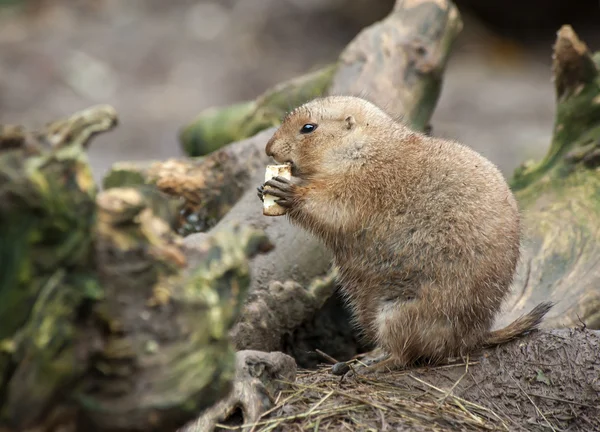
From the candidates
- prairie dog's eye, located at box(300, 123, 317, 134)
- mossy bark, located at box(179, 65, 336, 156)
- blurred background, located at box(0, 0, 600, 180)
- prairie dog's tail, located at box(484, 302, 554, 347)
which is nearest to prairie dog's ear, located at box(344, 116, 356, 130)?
prairie dog's eye, located at box(300, 123, 317, 134)

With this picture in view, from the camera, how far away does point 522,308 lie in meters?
5.50

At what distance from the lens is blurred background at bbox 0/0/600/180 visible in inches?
645

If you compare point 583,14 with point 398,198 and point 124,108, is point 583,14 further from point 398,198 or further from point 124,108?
point 398,198

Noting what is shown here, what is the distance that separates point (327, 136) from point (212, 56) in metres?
Answer: 13.9

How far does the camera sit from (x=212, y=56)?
18250mm

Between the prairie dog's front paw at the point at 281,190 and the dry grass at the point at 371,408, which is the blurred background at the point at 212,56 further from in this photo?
the dry grass at the point at 371,408

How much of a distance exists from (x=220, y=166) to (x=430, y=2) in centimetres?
260

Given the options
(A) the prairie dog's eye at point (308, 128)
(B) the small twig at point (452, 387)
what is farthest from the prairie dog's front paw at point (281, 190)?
(B) the small twig at point (452, 387)

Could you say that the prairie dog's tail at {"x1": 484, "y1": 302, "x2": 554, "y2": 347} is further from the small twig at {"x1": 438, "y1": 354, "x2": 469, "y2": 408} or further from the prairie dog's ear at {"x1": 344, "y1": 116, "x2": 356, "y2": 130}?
the prairie dog's ear at {"x1": 344, "y1": 116, "x2": 356, "y2": 130}

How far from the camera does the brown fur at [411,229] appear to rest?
438 centimetres

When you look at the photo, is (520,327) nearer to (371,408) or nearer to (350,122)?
(371,408)

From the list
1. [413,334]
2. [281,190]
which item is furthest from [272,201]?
[413,334]

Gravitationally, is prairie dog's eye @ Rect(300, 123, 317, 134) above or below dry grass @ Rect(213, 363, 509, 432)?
above

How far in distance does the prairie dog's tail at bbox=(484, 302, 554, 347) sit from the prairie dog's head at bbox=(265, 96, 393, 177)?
1.37 m
